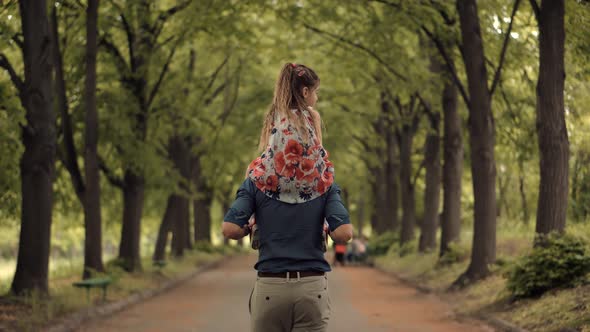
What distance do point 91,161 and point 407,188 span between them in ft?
59.4

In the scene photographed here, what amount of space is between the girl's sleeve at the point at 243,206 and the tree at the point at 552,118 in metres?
11.4

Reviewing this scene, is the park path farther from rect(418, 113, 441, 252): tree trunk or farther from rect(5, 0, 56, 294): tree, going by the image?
rect(418, 113, 441, 252): tree trunk

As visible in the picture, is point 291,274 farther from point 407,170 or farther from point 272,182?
point 407,170

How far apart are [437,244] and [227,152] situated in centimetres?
989

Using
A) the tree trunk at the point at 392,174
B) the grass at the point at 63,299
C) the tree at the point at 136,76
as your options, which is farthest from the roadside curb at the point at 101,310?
the tree trunk at the point at 392,174

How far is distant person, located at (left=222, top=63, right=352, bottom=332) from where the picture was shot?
174 inches

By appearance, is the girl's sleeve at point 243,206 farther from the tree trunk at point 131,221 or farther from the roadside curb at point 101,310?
the tree trunk at point 131,221

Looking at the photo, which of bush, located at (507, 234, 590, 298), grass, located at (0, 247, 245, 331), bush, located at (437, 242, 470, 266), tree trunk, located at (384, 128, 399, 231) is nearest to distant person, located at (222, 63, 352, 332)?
grass, located at (0, 247, 245, 331)

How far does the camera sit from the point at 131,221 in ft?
83.7

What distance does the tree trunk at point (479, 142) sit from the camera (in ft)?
61.9

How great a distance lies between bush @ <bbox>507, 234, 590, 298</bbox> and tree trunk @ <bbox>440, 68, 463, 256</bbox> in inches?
374

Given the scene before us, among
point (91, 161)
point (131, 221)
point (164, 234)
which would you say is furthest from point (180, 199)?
point (91, 161)

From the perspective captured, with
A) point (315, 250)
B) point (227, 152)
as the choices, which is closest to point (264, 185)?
point (315, 250)

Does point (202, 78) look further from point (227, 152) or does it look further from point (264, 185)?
point (264, 185)
